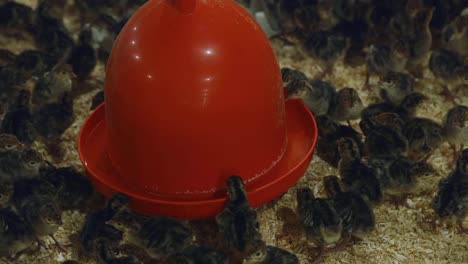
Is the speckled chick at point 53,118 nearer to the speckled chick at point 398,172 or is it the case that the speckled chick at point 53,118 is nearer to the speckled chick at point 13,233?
the speckled chick at point 13,233

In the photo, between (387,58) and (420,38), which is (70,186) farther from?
(420,38)

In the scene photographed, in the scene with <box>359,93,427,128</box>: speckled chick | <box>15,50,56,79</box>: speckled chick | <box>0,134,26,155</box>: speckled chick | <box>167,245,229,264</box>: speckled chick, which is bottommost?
<box>359,93,427,128</box>: speckled chick

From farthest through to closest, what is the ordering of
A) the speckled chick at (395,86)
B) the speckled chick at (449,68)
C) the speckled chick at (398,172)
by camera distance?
the speckled chick at (449,68) → the speckled chick at (395,86) → the speckled chick at (398,172)

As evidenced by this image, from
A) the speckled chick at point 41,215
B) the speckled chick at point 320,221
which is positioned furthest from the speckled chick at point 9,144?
the speckled chick at point 320,221

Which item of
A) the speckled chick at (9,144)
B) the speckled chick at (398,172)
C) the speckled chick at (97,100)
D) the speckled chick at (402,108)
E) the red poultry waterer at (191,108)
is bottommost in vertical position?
the speckled chick at (402,108)

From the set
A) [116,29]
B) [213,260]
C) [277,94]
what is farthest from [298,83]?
[116,29]

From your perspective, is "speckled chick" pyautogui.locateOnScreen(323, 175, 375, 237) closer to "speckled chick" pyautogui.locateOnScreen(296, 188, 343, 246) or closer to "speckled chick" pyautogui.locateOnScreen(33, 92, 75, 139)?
"speckled chick" pyautogui.locateOnScreen(296, 188, 343, 246)

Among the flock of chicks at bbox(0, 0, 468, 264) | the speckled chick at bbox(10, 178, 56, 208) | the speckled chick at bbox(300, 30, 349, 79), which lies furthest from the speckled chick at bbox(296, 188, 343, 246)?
the speckled chick at bbox(300, 30, 349, 79)
